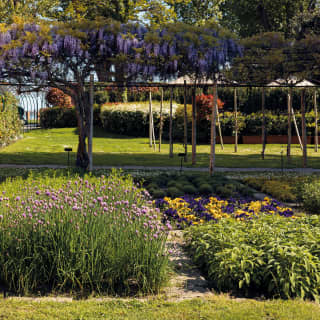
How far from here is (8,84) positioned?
11.5 metres

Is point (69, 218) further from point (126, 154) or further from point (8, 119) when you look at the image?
point (126, 154)

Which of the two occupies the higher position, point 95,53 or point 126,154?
point 95,53

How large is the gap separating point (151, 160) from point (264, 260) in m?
10.5

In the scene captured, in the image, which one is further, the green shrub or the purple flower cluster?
the green shrub

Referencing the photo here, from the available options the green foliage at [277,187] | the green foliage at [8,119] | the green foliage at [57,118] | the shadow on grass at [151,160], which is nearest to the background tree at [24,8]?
the green foliage at [57,118]

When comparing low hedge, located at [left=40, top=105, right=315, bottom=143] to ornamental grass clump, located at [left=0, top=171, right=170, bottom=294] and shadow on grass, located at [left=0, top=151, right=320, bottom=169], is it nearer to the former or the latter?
shadow on grass, located at [left=0, top=151, right=320, bottom=169]

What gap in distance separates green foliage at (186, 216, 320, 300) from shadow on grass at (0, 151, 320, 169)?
8.68m

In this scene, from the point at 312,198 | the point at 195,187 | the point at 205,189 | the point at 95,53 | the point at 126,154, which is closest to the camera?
the point at 312,198

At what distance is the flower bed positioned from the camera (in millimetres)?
6012

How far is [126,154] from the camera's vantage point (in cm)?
1586

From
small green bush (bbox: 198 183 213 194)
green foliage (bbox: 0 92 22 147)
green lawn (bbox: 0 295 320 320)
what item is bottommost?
green lawn (bbox: 0 295 320 320)

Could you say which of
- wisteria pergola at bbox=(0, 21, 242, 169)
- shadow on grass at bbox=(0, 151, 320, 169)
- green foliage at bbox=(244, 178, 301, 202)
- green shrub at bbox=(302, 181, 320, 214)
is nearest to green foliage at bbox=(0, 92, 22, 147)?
shadow on grass at bbox=(0, 151, 320, 169)

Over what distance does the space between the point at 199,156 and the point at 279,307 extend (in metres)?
12.5

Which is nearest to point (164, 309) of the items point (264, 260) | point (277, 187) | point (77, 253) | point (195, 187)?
point (77, 253)
